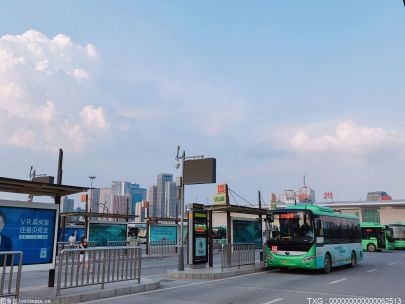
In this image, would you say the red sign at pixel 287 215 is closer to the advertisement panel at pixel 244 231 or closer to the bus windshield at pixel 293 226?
the bus windshield at pixel 293 226

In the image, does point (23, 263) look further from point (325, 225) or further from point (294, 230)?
Answer: point (325, 225)

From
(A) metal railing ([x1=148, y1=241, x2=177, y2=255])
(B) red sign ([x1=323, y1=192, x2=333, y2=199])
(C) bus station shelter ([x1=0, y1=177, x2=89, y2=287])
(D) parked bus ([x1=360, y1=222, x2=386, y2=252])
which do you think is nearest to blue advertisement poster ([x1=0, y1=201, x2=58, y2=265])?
(C) bus station shelter ([x1=0, y1=177, x2=89, y2=287])

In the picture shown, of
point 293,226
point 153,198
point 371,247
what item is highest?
point 153,198

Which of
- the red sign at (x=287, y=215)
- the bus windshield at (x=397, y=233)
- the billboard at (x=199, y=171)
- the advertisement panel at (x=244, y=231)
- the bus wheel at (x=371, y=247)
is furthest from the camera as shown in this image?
the bus windshield at (x=397, y=233)

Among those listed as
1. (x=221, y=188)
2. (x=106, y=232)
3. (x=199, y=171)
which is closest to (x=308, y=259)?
(x=199, y=171)

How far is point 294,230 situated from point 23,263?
11176 millimetres

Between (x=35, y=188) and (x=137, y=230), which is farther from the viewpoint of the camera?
(x=137, y=230)

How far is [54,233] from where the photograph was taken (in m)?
11.1

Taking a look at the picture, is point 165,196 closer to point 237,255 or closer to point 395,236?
point 395,236

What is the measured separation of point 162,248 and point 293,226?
53.1 feet

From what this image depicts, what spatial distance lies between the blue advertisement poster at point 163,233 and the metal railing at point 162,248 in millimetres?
894

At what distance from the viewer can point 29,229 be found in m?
10.5

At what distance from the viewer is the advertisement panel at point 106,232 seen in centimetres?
2770

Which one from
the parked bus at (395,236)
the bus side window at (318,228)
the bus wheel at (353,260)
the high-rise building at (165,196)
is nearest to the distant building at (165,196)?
the high-rise building at (165,196)
